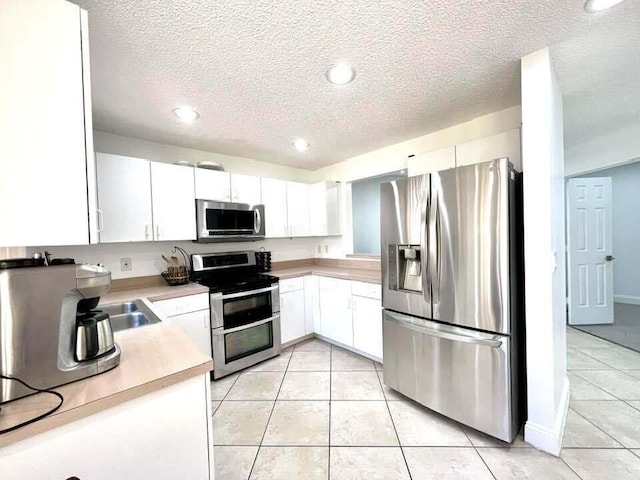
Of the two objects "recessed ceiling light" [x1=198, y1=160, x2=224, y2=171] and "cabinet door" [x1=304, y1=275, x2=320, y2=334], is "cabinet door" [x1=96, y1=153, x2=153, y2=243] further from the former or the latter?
"cabinet door" [x1=304, y1=275, x2=320, y2=334]

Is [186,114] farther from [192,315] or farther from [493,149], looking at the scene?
[493,149]

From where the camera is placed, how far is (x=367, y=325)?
2.66 m

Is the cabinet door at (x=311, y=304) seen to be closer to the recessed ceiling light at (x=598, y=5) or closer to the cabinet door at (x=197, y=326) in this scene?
the cabinet door at (x=197, y=326)

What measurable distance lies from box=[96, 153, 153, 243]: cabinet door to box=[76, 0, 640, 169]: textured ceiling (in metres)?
0.37

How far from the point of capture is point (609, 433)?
1642 millimetres

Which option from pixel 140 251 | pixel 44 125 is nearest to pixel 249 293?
pixel 140 251

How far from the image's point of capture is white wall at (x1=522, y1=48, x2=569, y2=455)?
146 centimetres

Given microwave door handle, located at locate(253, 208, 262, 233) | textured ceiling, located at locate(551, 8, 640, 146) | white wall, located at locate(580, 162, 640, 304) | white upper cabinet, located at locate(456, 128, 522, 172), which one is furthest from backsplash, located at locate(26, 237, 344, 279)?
white wall, located at locate(580, 162, 640, 304)

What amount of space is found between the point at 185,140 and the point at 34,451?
8.54ft

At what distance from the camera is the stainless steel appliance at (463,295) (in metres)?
1.52

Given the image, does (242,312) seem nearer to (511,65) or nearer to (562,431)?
(562,431)

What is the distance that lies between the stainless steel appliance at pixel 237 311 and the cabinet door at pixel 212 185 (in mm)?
652

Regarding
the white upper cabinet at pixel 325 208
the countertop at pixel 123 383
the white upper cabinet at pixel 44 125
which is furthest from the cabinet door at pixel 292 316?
the white upper cabinet at pixel 44 125

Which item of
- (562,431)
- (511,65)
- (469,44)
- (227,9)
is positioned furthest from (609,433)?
(227,9)
